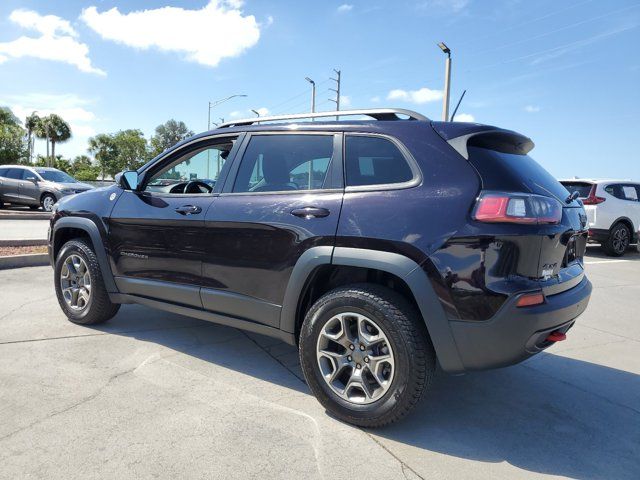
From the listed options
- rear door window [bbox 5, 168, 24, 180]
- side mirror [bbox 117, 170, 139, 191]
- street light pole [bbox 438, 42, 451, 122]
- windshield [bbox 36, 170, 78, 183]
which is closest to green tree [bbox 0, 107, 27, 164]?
rear door window [bbox 5, 168, 24, 180]

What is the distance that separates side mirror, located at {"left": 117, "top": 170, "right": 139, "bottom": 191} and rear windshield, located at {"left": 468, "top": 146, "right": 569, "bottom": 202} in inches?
106

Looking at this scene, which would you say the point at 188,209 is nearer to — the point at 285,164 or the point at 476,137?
the point at 285,164

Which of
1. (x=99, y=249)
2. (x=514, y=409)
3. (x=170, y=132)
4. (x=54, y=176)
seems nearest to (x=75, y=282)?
(x=99, y=249)

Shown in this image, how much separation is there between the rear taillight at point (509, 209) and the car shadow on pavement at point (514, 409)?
4.06 ft

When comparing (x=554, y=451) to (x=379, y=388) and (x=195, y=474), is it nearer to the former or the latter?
(x=379, y=388)

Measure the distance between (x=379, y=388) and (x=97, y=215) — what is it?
2.90 metres

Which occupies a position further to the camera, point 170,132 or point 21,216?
point 170,132

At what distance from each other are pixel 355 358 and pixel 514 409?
116 cm

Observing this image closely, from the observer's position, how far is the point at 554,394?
3340mm

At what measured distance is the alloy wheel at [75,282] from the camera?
14.1 ft

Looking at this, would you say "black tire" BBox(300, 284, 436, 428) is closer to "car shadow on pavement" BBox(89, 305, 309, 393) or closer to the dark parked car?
the dark parked car

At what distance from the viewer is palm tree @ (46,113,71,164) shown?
217 feet

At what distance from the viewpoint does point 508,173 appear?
103 inches

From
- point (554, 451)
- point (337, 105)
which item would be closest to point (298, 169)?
point (554, 451)
